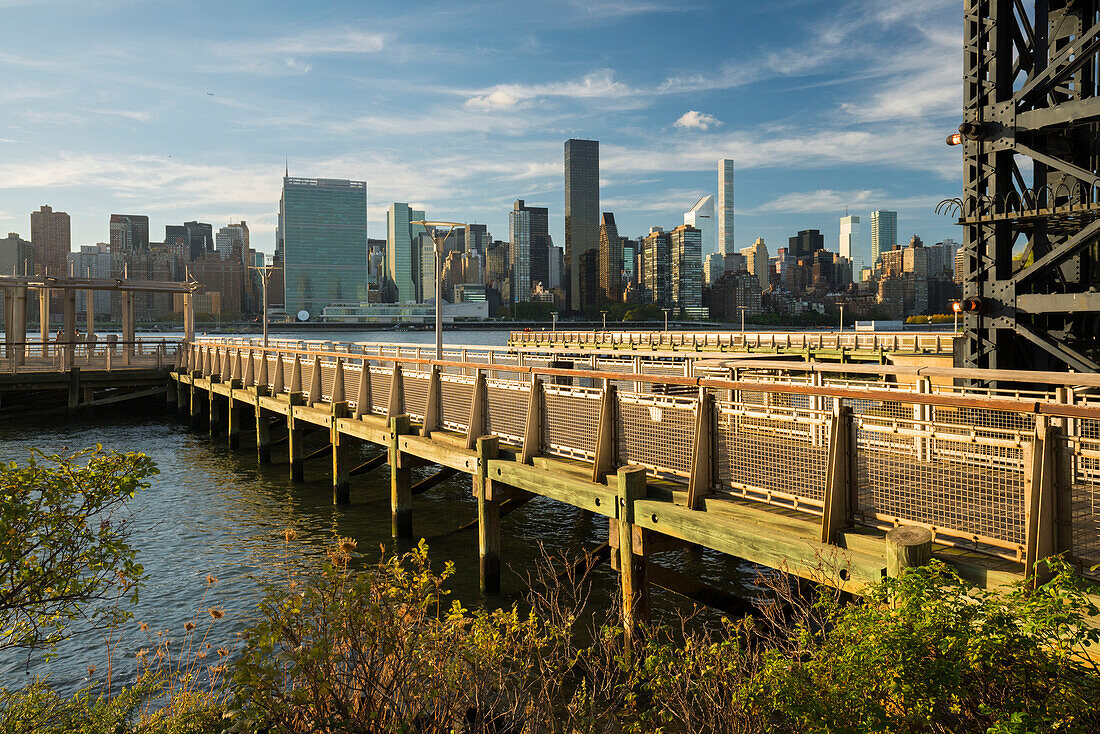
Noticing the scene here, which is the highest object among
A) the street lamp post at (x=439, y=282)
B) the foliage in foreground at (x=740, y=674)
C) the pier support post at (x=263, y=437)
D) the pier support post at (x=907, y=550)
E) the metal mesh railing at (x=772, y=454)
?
the street lamp post at (x=439, y=282)

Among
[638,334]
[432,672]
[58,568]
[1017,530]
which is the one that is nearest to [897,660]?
[1017,530]

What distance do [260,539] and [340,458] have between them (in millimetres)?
3070

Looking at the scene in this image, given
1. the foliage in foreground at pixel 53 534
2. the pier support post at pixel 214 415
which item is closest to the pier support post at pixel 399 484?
the foliage in foreground at pixel 53 534

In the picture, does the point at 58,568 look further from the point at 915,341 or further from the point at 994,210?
the point at 915,341

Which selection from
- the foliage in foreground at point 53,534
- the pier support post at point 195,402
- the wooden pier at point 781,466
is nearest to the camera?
the foliage in foreground at point 53,534

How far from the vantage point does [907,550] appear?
573 centimetres

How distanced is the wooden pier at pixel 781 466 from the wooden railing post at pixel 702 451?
0.07 feet

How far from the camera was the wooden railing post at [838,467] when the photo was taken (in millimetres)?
6695

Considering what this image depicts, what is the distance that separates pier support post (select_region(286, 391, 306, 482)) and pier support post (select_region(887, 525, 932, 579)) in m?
17.6

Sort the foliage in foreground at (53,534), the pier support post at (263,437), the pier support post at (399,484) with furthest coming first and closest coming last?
the pier support post at (263,437) < the pier support post at (399,484) < the foliage in foreground at (53,534)

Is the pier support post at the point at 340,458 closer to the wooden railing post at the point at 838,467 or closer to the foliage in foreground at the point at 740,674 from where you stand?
the foliage in foreground at the point at 740,674

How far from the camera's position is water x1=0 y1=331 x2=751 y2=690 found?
11.5m

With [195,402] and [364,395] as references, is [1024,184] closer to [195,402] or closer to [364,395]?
[364,395]

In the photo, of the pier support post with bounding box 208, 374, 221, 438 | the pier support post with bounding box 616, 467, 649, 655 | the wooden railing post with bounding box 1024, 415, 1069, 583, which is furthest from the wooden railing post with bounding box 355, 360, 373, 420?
the pier support post with bounding box 208, 374, 221, 438
